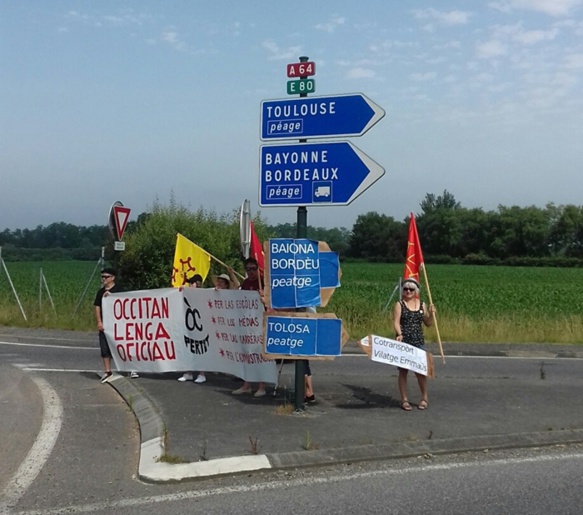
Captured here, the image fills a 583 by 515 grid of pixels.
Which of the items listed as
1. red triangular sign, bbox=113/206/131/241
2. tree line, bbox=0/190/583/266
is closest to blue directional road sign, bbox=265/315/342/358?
red triangular sign, bbox=113/206/131/241

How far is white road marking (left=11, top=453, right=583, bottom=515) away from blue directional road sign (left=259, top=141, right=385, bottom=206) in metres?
3.08

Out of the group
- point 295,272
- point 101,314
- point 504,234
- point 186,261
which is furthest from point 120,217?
point 504,234

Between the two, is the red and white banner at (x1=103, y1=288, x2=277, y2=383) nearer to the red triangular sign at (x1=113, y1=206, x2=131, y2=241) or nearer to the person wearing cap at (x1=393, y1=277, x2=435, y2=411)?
the person wearing cap at (x1=393, y1=277, x2=435, y2=411)

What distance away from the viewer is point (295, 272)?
28.2 feet

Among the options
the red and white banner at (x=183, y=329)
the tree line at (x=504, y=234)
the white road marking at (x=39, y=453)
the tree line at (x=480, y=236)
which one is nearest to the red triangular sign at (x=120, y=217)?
the red and white banner at (x=183, y=329)

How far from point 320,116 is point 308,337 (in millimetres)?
2430

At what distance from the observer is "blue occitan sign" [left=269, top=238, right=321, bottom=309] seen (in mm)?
8602

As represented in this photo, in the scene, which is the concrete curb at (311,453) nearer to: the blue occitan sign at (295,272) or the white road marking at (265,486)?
the white road marking at (265,486)

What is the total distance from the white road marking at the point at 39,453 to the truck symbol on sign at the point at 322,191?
12.1ft

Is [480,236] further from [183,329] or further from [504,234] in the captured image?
[183,329]

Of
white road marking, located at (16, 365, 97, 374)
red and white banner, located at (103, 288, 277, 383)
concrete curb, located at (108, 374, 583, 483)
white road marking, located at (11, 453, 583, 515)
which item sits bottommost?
white road marking, located at (16, 365, 97, 374)

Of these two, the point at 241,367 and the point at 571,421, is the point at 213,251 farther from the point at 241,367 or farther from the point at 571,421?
the point at 571,421

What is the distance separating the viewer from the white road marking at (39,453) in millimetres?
5887

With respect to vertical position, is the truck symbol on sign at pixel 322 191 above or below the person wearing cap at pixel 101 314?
above
